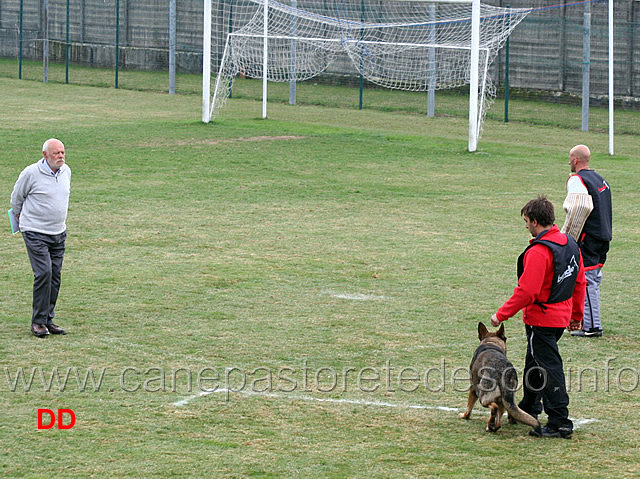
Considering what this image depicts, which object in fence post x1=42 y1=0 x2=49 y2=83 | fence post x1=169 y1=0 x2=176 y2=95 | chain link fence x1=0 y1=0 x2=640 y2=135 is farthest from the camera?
fence post x1=42 y1=0 x2=49 y2=83

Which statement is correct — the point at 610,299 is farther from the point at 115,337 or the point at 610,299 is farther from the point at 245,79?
the point at 245,79

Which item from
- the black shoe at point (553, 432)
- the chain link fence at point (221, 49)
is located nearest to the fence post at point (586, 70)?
the chain link fence at point (221, 49)

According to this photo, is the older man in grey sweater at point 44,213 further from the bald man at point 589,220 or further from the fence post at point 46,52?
the fence post at point 46,52

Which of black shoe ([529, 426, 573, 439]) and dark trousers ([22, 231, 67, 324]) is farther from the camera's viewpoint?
dark trousers ([22, 231, 67, 324])

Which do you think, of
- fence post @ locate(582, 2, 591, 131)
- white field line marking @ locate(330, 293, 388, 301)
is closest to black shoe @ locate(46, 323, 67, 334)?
white field line marking @ locate(330, 293, 388, 301)

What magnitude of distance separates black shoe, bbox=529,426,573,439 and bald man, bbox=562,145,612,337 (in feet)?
9.06

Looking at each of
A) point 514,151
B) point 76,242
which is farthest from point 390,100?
point 76,242

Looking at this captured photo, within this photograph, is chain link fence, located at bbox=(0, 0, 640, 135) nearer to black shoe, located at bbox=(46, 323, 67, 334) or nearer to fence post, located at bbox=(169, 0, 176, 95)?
fence post, located at bbox=(169, 0, 176, 95)

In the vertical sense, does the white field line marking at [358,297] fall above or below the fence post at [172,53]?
below

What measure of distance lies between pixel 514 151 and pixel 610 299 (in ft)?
41.2

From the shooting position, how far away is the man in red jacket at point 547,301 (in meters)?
6.39

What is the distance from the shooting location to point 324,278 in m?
11.1

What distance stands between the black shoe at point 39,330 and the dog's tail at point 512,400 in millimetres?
4348

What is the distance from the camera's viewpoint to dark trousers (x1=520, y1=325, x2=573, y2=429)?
6480 millimetres
